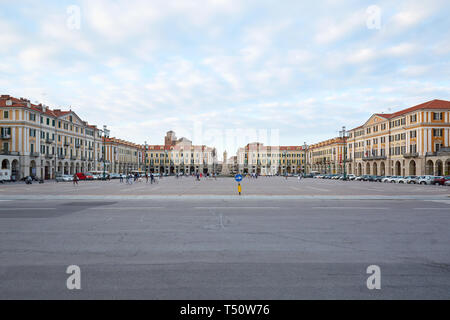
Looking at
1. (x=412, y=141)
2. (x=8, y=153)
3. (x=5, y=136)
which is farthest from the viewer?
(x=412, y=141)

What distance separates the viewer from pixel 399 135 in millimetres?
73688

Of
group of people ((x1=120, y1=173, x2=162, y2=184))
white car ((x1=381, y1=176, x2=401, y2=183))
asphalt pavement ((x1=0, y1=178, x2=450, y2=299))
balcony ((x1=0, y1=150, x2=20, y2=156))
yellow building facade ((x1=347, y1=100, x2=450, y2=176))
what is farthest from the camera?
yellow building facade ((x1=347, y1=100, x2=450, y2=176))

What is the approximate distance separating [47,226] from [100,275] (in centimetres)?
609

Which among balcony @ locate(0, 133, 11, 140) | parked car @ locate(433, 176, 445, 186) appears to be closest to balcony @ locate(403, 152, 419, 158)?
parked car @ locate(433, 176, 445, 186)

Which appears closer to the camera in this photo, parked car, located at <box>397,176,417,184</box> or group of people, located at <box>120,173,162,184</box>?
group of people, located at <box>120,173,162,184</box>

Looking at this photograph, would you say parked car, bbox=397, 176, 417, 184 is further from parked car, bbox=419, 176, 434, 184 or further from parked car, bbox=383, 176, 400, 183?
parked car, bbox=419, 176, 434, 184

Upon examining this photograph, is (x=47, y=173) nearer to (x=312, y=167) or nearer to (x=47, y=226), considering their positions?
(x=47, y=226)

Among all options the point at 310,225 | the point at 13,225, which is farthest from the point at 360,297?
the point at 13,225

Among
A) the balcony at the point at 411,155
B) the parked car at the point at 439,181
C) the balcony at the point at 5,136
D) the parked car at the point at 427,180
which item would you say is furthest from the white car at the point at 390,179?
the balcony at the point at 5,136

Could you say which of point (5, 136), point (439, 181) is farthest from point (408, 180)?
point (5, 136)

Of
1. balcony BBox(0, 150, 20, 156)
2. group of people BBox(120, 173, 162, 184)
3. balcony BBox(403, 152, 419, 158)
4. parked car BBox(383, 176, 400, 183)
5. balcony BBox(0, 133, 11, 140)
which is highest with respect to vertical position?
balcony BBox(0, 133, 11, 140)

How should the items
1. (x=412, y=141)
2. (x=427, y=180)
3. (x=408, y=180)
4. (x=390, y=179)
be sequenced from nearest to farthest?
(x=427, y=180)
(x=408, y=180)
(x=390, y=179)
(x=412, y=141)

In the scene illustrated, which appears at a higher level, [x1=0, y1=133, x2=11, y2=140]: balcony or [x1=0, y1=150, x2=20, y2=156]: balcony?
[x1=0, y1=133, x2=11, y2=140]: balcony

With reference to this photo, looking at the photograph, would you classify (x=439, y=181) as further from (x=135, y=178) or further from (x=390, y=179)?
(x=135, y=178)
